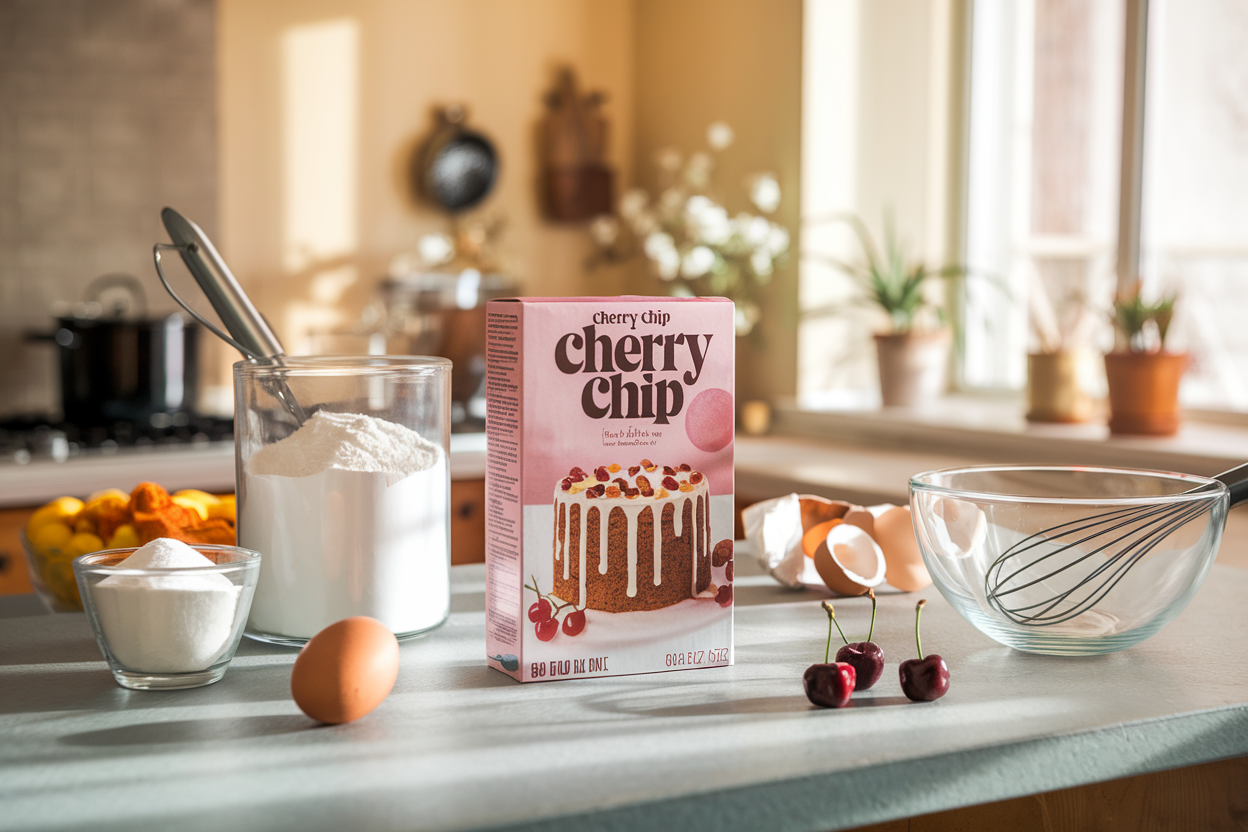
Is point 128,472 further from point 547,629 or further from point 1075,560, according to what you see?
point 1075,560

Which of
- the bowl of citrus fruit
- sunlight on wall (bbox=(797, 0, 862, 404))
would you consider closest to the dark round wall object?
sunlight on wall (bbox=(797, 0, 862, 404))

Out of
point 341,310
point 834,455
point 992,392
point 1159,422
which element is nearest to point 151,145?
point 341,310

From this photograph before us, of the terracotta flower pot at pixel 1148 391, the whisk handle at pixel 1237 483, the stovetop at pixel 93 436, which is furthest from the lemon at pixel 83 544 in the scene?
the terracotta flower pot at pixel 1148 391

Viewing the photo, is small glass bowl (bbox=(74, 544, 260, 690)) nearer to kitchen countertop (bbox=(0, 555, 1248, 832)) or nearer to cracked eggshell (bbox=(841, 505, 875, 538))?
kitchen countertop (bbox=(0, 555, 1248, 832))

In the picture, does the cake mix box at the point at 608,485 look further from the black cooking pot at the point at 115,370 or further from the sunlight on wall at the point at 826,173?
the sunlight on wall at the point at 826,173

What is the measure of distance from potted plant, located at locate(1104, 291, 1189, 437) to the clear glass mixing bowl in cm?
142

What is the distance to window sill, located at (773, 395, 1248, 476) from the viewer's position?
198cm

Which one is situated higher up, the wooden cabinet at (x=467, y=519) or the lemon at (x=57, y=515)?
the lemon at (x=57, y=515)

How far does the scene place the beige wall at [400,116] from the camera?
2889 millimetres

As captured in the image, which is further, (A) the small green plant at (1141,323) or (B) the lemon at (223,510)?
(A) the small green plant at (1141,323)

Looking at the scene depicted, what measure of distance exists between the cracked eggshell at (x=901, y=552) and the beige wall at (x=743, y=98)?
1924 mm

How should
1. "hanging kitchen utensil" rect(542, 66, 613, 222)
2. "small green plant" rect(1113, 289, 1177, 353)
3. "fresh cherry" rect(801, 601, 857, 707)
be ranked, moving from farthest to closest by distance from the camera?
"hanging kitchen utensil" rect(542, 66, 613, 222) → "small green plant" rect(1113, 289, 1177, 353) → "fresh cherry" rect(801, 601, 857, 707)

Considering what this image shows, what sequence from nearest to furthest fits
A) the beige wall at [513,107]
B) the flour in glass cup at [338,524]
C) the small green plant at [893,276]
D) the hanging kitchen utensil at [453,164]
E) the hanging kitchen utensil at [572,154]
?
the flour in glass cup at [338,524] < the small green plant at [893,276] < the beige wall at [513,107] < the hanging kitchen utensil at [453,164] < the hanging kitchen utensil at [572,154]

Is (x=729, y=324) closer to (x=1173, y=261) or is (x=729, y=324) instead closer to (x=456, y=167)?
(x=1173, y=261)
